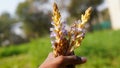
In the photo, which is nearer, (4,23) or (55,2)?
(55,2)

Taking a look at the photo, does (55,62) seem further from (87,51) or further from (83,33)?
(87,51)

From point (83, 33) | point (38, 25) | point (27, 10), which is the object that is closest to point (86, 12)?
point (83, 33)

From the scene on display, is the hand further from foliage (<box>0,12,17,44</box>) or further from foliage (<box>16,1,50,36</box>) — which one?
foliage (<box>0,12,17,44</box>)

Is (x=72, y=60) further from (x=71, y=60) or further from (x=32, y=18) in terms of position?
(x=32, y=18)

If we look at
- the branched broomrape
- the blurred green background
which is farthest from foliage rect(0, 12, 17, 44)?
the branched broomrape

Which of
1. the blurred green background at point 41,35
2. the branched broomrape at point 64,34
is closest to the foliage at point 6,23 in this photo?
the blurred green background at point 41,35

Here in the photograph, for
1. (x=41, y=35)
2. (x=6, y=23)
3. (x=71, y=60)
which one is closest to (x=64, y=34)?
(x=71, y=60)

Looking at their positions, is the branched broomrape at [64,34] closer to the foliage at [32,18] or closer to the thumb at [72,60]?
the thumb at [72,60]
